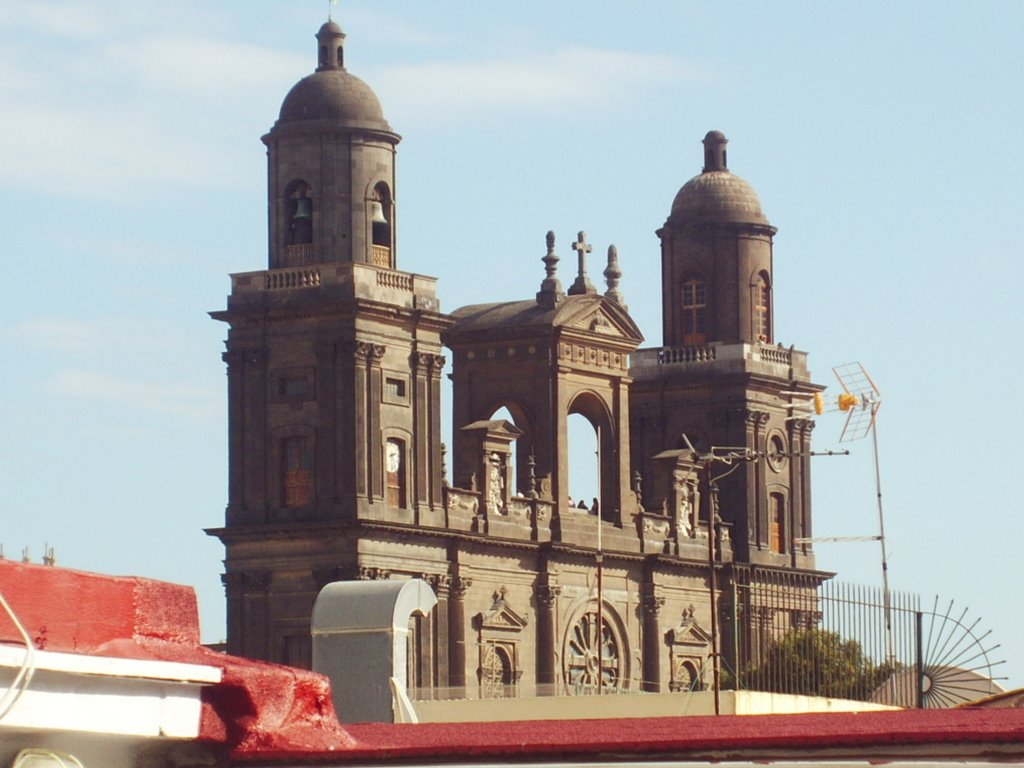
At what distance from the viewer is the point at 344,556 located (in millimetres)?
69062

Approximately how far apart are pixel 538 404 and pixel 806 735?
66561 mm

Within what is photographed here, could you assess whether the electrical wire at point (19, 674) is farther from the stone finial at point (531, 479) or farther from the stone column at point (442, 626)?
the stone finial at point (531, 479)

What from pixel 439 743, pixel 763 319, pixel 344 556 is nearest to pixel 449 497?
pixel 344 556

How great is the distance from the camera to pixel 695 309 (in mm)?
87062

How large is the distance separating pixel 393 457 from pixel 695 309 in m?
18.7

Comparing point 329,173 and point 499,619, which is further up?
point 329,173

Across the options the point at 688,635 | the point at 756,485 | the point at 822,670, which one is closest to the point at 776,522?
the point at 756,485

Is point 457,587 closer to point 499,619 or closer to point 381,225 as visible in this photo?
point 499,619

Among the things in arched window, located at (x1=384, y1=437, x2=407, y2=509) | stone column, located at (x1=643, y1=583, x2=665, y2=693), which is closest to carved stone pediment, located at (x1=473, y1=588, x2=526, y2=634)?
arched window, located at (x1=384, y1=437, x2=407, y2=509)

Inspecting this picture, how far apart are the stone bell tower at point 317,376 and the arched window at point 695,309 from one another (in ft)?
56.6

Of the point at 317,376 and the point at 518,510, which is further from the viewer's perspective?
the point at 518,510

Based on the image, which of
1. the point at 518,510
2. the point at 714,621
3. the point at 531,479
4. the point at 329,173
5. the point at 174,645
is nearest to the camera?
the point at 174,645

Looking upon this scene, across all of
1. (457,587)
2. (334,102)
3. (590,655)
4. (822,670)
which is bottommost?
(822,670)

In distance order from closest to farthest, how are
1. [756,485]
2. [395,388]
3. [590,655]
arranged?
[395,388], [590,655], [756,485]
